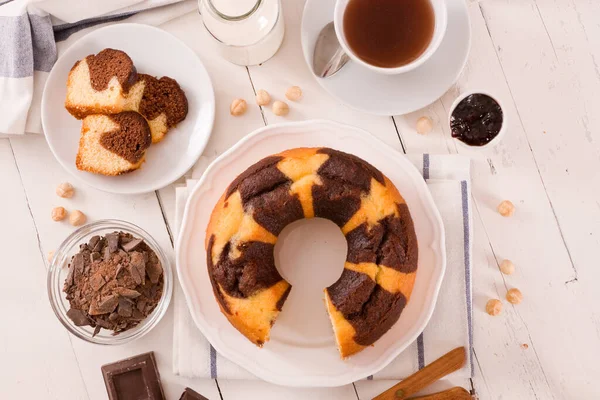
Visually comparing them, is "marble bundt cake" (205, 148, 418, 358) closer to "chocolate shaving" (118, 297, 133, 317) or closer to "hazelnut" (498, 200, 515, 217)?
"chocolate shaving" (118, 297, 133, 317)

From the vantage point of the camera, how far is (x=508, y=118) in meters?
1.98

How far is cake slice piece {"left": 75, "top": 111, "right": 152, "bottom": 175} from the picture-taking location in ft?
6.11

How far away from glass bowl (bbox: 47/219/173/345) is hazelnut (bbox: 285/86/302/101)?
63 cm

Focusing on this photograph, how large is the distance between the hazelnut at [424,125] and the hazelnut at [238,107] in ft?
1.86

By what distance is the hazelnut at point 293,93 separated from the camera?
76.0 inches

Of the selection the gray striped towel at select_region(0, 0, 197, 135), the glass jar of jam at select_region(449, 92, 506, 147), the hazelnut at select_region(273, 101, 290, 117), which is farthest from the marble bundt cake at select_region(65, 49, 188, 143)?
the glass jar of jam at select_region(449, 92, 506, 147)

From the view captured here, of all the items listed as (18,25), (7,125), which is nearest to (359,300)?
(7,125)

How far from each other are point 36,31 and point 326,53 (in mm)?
952

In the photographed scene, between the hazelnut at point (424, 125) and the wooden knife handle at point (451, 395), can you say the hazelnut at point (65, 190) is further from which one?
the wooden knife handle at point (451, 395)

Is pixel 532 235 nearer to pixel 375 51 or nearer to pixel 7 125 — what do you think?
pixel 375 51

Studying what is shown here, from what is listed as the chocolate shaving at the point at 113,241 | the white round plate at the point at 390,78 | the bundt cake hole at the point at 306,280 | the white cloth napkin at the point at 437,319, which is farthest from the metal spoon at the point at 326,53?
the chocolate shaving at the point at 113,241

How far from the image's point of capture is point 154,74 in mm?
1957

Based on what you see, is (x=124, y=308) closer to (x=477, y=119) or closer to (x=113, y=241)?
(x=113, y=241)

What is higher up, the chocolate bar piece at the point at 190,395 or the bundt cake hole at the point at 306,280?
the bundt cake hole at the point at 306,280
